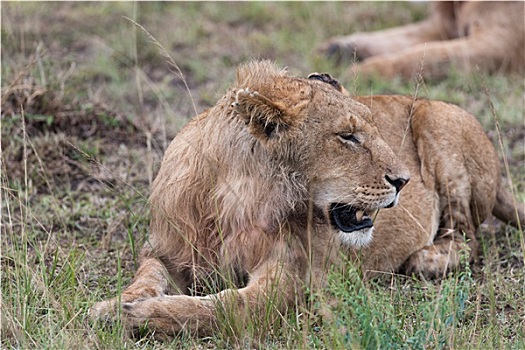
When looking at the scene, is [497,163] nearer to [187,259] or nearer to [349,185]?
[349,185]

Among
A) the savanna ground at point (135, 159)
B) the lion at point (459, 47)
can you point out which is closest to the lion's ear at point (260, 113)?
the savanna ground at point (135, 159)

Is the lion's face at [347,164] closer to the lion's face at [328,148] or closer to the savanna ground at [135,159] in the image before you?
the lion's face at [328,148]

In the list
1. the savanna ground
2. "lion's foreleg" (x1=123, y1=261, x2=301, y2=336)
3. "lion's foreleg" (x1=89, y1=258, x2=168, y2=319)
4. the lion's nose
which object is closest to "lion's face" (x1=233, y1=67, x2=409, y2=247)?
the lion's nose

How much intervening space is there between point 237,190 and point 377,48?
4399mm

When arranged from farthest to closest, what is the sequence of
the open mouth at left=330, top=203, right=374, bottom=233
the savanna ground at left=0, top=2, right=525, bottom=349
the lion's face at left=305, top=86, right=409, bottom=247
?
the open mouth at left=330, top=203, right=374, bottom=233 < the lion's face at left=305, top=86, right=409, bottom=247 < the savanna ground at left=0, top=2, right=525, bottom=349

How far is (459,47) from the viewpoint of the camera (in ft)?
22.7

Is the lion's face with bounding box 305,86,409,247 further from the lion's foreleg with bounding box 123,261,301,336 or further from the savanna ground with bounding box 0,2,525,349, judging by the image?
the lion's foreleg with bounding box 123,261,301,336

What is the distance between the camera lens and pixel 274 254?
10.7 feet

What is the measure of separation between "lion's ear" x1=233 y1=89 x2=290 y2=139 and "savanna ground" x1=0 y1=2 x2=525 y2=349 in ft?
1.07

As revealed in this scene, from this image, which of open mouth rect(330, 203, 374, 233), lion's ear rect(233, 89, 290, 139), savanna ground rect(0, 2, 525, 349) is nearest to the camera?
savanna ground rect(0, 2, 525, 349)

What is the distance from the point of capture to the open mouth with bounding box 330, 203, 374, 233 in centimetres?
334

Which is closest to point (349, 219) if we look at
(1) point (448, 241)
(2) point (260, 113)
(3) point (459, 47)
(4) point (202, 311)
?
(2) point (260, 113)

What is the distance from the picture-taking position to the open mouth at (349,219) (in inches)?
131

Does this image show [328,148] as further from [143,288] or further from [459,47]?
[459,47]
